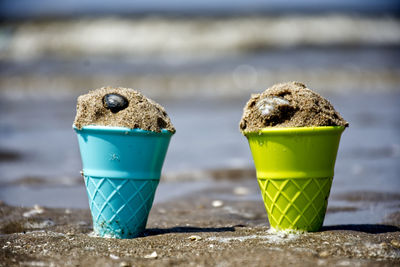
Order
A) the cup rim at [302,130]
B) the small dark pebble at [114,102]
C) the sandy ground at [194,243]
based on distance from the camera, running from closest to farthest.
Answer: the sandy ground at [194,243] → the cup rim at [302,130] → the small dark pebble at [114,102]

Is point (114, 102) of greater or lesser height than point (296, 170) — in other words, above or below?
above

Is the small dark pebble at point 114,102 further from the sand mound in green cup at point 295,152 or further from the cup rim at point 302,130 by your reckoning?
the cup rim at point 302,130

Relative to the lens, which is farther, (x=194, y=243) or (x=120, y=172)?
(x=120, y=172)

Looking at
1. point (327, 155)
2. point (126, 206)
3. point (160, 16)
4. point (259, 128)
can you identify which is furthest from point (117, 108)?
point (160, 16)

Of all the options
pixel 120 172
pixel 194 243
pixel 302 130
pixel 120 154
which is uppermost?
pixel 302 130

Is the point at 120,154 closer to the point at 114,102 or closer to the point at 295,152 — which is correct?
the point at 114,102

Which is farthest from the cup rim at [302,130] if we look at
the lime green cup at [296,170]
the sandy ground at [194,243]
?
the sandy ground at [194,243]

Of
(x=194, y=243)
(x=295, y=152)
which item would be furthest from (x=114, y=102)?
(x=295, y=152)
